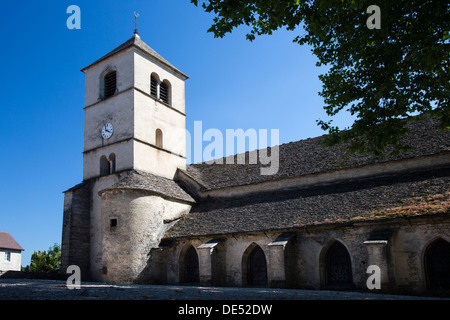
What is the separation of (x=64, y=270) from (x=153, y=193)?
6.95 m

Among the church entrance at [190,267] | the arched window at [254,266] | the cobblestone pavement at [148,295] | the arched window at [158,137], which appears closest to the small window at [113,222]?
the church entrance at [190,267]

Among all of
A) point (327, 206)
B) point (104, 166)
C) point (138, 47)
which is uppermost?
point (138, 47)

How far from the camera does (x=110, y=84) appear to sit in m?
29.3

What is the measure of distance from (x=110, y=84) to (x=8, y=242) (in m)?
35.4

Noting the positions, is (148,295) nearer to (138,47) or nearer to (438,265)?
(438,265)

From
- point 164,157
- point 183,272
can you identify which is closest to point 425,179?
point 183,272

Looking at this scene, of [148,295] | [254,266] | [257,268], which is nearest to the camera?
[148,295]

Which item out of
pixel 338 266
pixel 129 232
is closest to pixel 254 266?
pixel 338 266

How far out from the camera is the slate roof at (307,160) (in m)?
21.0

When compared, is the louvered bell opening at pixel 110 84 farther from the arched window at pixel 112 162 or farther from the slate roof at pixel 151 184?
the slate roof at pixel 151 184

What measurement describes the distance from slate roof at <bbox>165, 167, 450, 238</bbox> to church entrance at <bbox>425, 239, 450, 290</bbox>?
1.59 metres

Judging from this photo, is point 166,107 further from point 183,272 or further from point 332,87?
point 332,87
